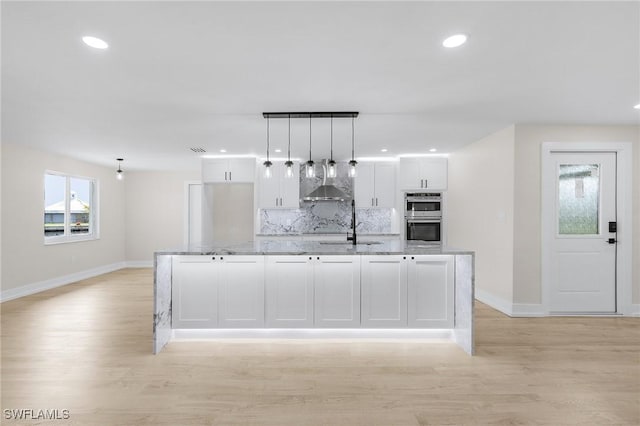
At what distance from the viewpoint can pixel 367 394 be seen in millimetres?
2334

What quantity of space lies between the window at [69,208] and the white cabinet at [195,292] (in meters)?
4.14

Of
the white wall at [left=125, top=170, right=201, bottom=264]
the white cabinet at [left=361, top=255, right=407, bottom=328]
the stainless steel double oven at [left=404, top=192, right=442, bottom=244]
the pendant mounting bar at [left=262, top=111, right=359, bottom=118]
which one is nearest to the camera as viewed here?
the white cabinet at [left=361, top=255, right=407, bottom=328]

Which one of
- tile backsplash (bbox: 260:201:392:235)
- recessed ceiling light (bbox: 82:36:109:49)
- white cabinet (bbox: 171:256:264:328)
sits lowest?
white cabinet (bbox: 171:256:264:328)

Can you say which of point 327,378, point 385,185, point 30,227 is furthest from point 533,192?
point 30,227

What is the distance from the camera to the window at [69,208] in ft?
19.2

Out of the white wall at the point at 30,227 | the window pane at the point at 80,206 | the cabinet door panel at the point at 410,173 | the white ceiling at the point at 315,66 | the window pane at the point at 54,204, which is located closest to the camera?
the white ceiling at the point at 315,66

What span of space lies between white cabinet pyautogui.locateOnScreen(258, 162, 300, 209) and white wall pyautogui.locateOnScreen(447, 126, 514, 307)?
9.84ft

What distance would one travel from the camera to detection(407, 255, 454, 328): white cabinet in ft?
10.8

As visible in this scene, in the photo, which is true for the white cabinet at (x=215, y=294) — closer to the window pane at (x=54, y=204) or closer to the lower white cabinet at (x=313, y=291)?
the lower white cabinet at (x=313, y=291)

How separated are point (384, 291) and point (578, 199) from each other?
119 inches

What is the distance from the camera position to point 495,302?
446 cm

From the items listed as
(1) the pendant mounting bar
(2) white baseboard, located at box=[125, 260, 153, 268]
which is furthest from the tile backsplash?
(2) white baseboard, located at box=[125, 260, 153, 268]

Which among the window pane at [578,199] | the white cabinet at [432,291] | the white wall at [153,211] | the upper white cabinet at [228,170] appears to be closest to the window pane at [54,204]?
the white wall at [153,211]

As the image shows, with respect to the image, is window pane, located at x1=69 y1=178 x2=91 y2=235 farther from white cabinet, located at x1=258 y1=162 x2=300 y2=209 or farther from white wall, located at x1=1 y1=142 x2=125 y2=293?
white cabinet, located at x1=258 y1=162 x2=300 y2=209
